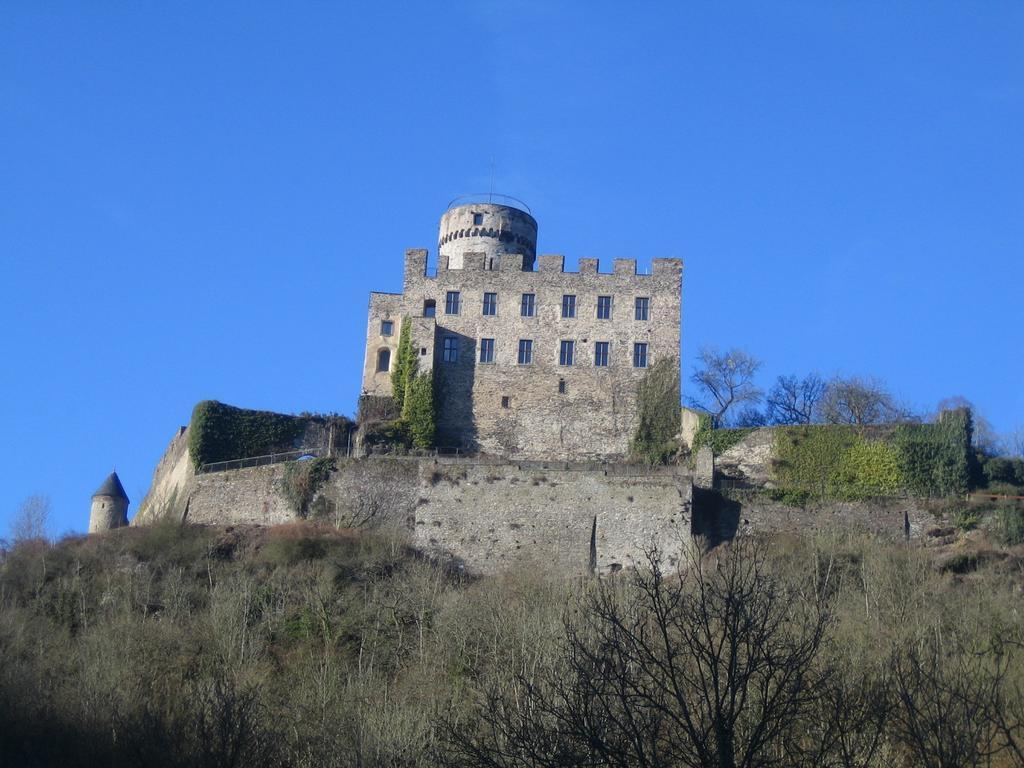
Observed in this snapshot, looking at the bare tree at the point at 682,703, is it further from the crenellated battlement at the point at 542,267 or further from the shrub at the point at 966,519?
the crenellated battlement at the point at 542,267

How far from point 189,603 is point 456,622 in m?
8.37

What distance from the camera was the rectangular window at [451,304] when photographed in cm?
5575

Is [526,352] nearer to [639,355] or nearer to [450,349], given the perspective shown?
[450,349]

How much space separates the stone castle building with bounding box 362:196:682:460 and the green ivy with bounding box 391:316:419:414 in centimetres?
25

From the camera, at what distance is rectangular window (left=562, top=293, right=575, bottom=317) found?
182 feet

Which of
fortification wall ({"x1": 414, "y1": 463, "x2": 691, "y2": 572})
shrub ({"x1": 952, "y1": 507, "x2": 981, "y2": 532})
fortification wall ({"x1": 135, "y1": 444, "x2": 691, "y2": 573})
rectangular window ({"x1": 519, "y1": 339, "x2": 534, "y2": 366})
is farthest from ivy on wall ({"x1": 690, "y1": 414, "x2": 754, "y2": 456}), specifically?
shrub ({"x1": 952, "y1": 507, "x2": 981, "y2": 532})

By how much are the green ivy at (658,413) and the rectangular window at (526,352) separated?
12.6 feet

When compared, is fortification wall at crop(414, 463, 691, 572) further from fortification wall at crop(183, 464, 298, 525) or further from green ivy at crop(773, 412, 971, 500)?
fortification wall at crop(183, 464, 298, 525)

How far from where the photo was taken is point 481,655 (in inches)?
1475

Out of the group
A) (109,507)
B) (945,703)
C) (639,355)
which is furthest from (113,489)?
(945,703)

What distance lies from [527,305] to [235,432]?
11.0m

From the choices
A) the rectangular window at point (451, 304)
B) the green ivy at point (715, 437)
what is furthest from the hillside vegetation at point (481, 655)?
the rectangular window at point (451, 304)

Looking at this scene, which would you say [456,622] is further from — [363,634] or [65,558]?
[65,558]

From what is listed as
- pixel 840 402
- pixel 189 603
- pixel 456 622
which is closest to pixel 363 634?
pixel 456 622
